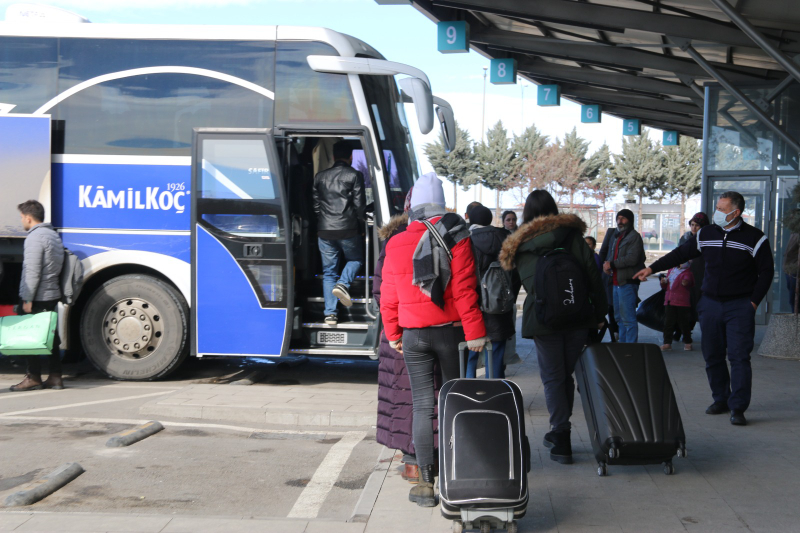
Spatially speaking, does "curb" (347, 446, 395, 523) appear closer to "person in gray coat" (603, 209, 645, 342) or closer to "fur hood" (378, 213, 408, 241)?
"fur hood" (378, 213, 408, 241)

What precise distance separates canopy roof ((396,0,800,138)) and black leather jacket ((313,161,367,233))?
13.6 feet

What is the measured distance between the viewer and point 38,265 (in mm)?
8562

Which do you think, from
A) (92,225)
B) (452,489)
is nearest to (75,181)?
(92,225)

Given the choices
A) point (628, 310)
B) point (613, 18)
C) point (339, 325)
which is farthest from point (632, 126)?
point (339, 325)

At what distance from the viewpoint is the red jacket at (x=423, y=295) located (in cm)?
475

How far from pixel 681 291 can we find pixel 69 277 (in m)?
7.70

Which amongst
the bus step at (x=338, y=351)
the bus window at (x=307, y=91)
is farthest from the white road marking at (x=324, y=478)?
the bus window at (x=307, y=91)

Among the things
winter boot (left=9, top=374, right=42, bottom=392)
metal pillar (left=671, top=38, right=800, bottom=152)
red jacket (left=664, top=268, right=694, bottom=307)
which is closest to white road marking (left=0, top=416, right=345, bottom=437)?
winter boot (left=9, top=374, right=42, bottom=392)

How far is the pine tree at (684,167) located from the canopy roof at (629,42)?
34975 millimetres

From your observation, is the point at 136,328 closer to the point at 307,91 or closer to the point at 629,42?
the point at 307,91

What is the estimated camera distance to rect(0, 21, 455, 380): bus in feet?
29.0

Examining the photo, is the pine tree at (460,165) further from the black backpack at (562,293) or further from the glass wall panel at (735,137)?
the black backpack at (562,293)

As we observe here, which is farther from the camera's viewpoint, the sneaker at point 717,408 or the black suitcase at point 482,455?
the sneaker at point 717,408

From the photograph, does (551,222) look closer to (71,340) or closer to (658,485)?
(658,485)
